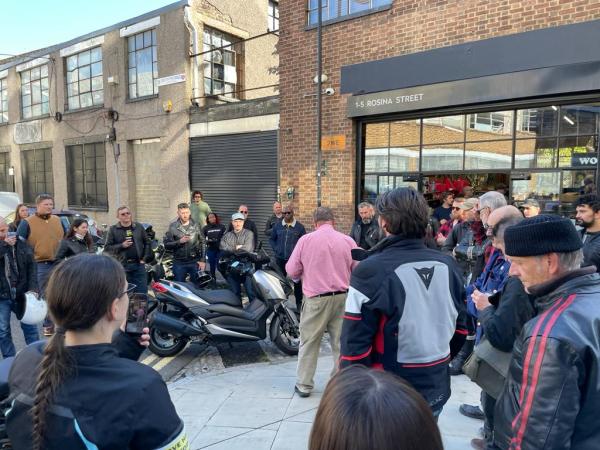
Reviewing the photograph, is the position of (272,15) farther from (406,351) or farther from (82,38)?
(406,351)

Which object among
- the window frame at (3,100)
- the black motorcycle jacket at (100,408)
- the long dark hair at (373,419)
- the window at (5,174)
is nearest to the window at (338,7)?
the black motorcycle jacket at (100,408)

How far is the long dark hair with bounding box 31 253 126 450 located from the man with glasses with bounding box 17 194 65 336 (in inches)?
203

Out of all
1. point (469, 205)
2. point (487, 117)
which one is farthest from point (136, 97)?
point (469, 205)

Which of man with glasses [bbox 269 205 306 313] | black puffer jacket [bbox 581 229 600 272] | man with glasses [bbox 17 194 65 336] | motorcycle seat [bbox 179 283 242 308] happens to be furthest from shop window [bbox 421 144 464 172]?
man with glasses [bbox 17 194 65 336]

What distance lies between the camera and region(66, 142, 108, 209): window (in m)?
15.0

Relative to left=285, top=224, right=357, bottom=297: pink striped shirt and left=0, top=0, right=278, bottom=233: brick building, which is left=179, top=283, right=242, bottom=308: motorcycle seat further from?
left=0, top=0, right=278, bottom=233: brick building

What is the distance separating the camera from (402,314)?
7.51 feet

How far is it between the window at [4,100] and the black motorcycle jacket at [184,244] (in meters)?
16.1

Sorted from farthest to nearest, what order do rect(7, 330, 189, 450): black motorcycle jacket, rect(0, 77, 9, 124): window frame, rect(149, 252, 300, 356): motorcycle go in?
rect(0, 77, 9, 124): window frame → rect(149, 252, 300, 356): motorcycle → rect(7, 330, 189, 450): black motorcycle jacket

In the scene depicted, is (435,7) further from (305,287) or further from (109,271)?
(109,271)

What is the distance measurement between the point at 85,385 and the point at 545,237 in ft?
5.47

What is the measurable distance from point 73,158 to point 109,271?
16.4m

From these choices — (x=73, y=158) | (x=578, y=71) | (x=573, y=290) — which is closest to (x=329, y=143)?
(x=578, y=71)

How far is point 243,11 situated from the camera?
45.1 feet
